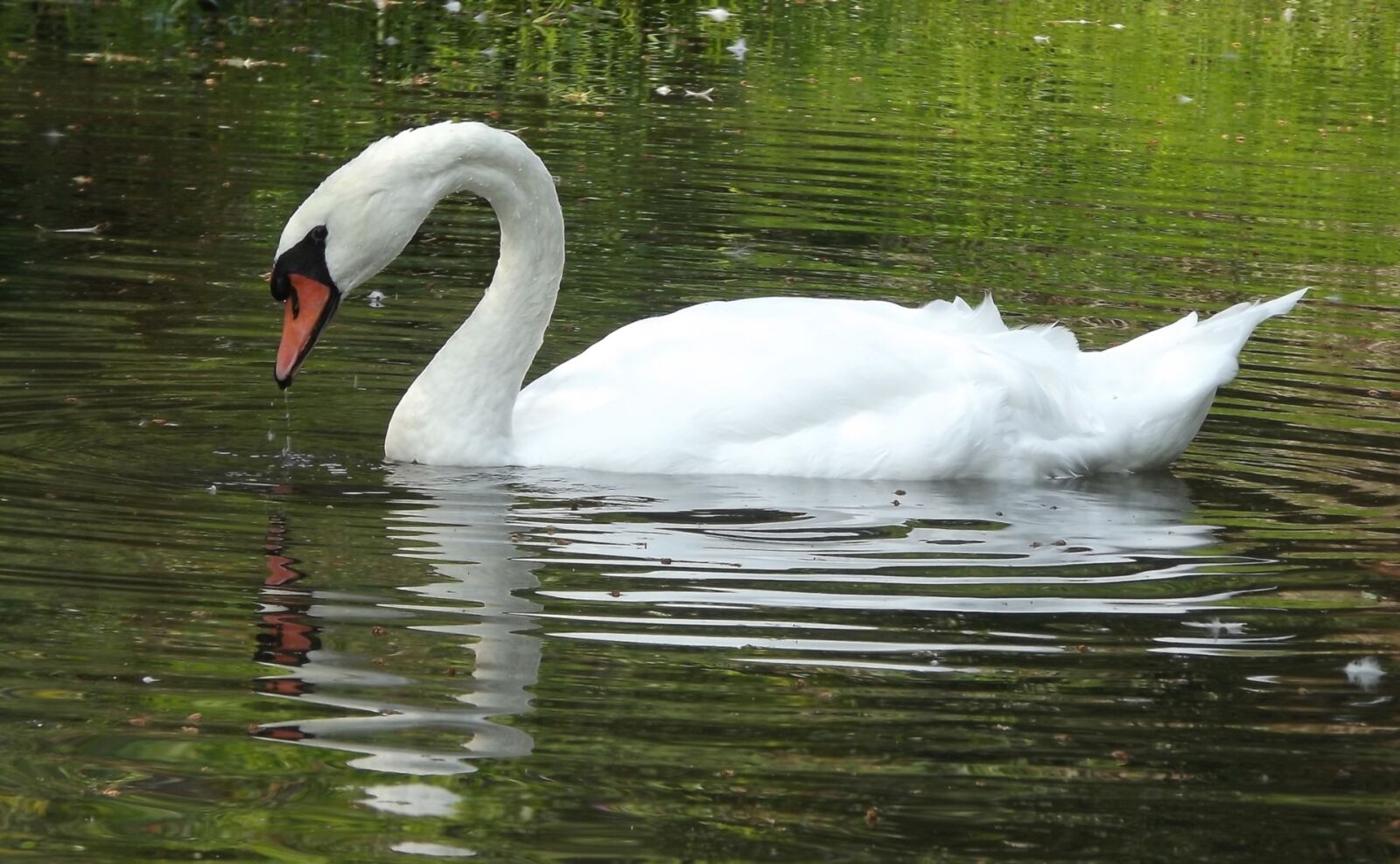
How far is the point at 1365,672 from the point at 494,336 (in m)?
3.13

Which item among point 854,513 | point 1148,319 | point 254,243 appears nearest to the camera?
point 854,513

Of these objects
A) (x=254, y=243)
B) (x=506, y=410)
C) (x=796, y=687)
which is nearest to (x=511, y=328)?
(x=506, y=410)

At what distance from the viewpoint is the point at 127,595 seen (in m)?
5.49

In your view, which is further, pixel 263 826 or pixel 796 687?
pixel 796 687

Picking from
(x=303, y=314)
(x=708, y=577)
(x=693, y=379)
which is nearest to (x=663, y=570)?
(x=708, y=577)

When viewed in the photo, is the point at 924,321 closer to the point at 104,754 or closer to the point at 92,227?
the point at 104,754

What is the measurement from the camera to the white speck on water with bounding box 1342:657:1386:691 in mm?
5188

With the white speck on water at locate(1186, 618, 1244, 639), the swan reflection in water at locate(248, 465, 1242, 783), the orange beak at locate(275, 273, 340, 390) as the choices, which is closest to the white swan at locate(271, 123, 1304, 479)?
the orange beak at locate(275, 273, 340, 390)

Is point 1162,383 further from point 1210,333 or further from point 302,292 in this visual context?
point 302,292

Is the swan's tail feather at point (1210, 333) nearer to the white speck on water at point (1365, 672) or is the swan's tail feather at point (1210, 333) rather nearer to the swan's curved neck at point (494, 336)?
the swan's curved neck at point (494, 336)

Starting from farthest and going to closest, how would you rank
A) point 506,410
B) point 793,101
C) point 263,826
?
point 793,101, point 506,410, point 263,826

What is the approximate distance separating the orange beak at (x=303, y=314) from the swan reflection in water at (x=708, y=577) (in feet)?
1.77

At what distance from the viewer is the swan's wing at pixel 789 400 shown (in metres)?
6.95

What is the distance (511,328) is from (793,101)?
9947 mm
